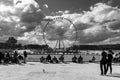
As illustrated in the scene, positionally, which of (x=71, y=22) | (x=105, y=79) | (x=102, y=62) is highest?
(x=71, y=22)

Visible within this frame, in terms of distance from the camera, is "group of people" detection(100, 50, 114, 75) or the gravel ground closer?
the gravel ground

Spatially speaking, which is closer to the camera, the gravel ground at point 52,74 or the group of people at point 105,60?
the gravel ground at point 52,74

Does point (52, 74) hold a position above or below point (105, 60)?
below

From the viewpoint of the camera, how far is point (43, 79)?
13.8 meters

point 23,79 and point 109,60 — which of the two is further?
point 109,60

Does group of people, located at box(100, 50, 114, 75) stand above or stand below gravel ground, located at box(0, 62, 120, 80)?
above

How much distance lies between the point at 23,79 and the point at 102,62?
6.06 meters

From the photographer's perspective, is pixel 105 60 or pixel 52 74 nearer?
pixel 105 60

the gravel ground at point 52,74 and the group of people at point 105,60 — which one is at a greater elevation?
the group of people at point 105,60

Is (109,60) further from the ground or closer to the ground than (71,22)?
closer to the ground

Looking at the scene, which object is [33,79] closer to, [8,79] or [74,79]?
[8,79]

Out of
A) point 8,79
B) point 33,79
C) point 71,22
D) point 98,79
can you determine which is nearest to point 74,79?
point 98,79

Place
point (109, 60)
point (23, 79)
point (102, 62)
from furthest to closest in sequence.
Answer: point (109, 60) < point (102, 62) < point (23, 79)

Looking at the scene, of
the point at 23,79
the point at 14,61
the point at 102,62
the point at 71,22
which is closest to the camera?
the point at 23,79
